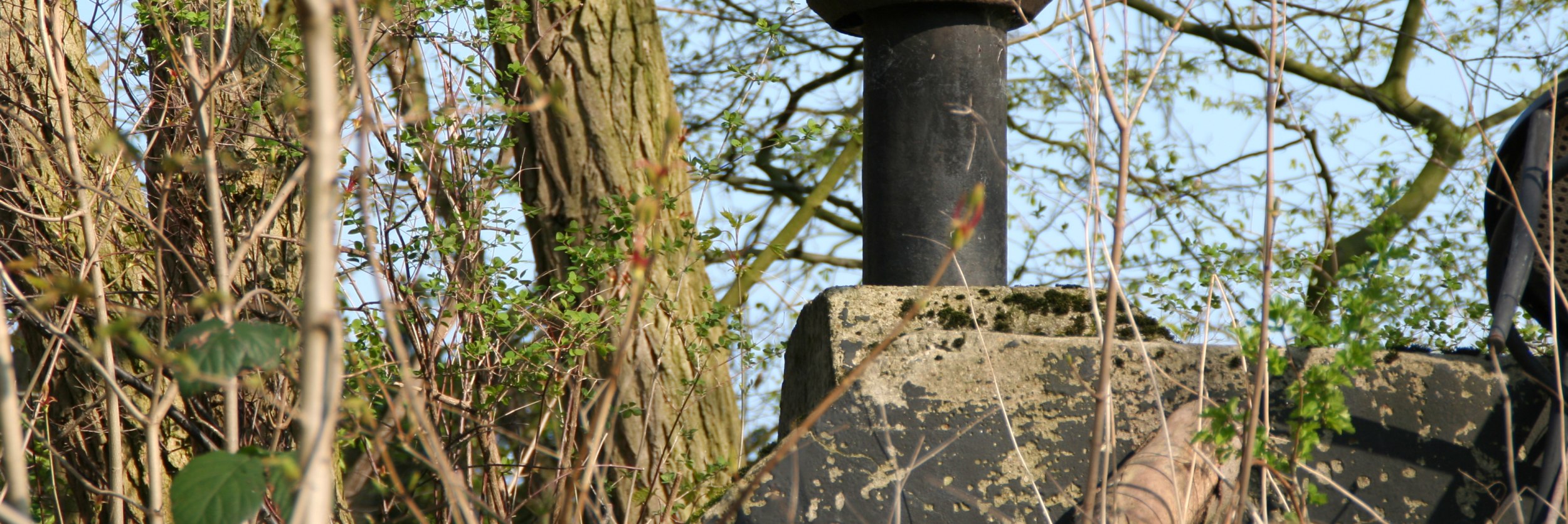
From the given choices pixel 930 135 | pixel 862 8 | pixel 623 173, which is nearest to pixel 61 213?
pixel 623 173

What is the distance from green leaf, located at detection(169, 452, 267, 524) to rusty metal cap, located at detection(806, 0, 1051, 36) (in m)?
1.79

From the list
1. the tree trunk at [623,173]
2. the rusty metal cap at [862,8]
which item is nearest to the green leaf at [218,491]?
the rusty metal cap at [862,8]

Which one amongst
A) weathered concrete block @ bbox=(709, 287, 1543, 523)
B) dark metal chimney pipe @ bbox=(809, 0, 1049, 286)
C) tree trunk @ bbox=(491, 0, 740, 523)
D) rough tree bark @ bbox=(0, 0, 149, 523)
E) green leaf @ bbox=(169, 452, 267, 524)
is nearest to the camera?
green leaf @ bbox=(169, 452, 267, 524)

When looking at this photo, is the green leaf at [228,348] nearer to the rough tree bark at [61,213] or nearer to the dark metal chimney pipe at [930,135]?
the dark metal chimney pipe at [930,135]

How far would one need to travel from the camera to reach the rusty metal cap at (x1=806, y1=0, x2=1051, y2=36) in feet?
8.29

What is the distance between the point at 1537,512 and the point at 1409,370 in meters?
0.30

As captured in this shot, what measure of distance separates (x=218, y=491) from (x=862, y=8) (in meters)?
1.84

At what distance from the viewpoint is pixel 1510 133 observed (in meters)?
1.87

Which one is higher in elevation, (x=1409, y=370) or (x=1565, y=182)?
(x=1565, y=182)

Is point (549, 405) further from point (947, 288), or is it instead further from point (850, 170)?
point (850, 170)

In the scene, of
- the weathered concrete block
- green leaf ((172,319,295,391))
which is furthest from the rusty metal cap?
green leaf ((172,319,295,391))

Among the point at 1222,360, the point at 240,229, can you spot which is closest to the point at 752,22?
the point at 240,229

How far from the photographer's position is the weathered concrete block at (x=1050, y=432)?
1746 millimetres

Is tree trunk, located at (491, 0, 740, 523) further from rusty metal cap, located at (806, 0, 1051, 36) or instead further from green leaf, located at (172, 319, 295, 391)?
green leaf, located at (172, 319, 295, 391)
